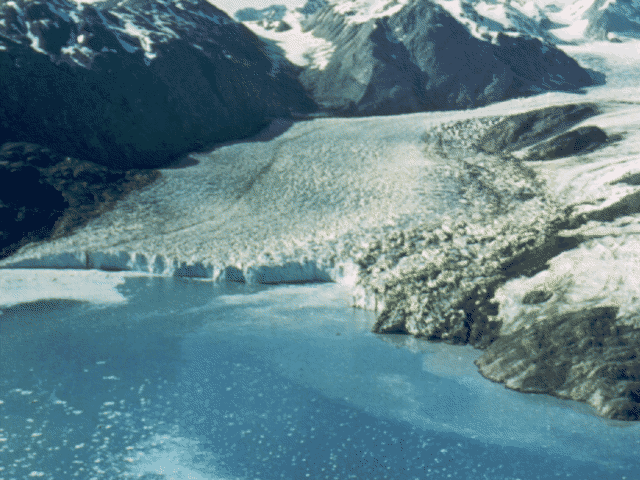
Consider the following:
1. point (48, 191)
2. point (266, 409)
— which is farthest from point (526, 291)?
point (48, 191)

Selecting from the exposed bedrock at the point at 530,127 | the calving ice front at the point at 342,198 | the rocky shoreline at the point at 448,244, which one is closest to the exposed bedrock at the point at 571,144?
the calving ice front at the point at 342,198

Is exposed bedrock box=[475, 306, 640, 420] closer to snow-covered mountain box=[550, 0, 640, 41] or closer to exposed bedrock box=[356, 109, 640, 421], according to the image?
exposed bedrock box=[356, 109, 640, 421]

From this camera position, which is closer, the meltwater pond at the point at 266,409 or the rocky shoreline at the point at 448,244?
the meltwater pond at the point at 266,409

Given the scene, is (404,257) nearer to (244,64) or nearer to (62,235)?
(62,235)

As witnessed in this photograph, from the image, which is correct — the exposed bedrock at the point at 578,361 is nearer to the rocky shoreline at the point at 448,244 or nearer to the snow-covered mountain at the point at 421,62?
the rocky shoreline at the point at 448,244

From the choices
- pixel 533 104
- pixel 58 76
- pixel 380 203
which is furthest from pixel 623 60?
pixel 58 76

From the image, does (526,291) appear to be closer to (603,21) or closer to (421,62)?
(421,62)
